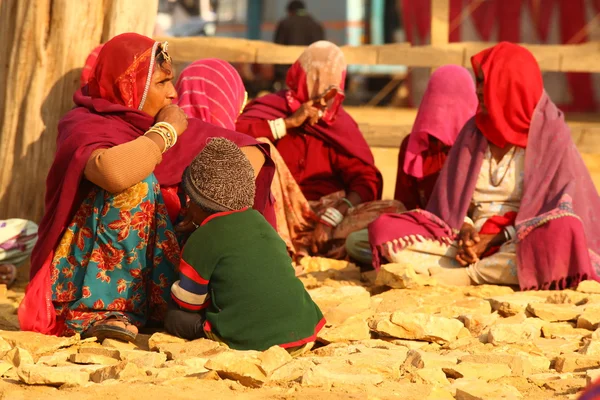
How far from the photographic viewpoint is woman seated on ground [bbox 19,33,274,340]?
429 centimetres

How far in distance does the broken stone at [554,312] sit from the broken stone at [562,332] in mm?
105

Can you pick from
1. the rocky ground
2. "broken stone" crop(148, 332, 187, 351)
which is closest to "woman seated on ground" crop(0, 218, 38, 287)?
the rocky ground

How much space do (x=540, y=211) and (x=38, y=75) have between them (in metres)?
2.80

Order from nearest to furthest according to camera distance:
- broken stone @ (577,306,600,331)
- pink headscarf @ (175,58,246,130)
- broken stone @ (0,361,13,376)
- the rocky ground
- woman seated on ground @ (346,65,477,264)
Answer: the rocky ground < broken stone @ (0,361,13,376) < broken stone @ (577,306,600,331) < pink headscarf @ (175,58,246,130) < woman seated on ground @ (346,65,477,264)

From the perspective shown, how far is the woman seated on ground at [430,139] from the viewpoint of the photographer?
620 centimetres

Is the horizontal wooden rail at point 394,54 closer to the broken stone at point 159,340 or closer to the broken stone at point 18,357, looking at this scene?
the broken stone at point 159,340

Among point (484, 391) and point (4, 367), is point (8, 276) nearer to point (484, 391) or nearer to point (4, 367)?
point (4, 367)

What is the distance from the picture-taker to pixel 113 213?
4305 mm

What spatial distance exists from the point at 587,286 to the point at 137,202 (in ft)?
7.74

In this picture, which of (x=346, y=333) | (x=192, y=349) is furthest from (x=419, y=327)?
(x=192, y=349)

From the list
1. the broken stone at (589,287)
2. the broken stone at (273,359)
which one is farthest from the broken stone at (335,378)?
the broken stone at (589,287)

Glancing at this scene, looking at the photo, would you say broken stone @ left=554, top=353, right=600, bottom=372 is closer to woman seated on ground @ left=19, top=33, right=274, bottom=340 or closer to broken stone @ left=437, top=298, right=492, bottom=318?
broken stone @ left=437, top=298, right=492, bottom=318

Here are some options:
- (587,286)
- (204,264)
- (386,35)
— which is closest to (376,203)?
(587,286)

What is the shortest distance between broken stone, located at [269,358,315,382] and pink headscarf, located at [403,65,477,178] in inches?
107
